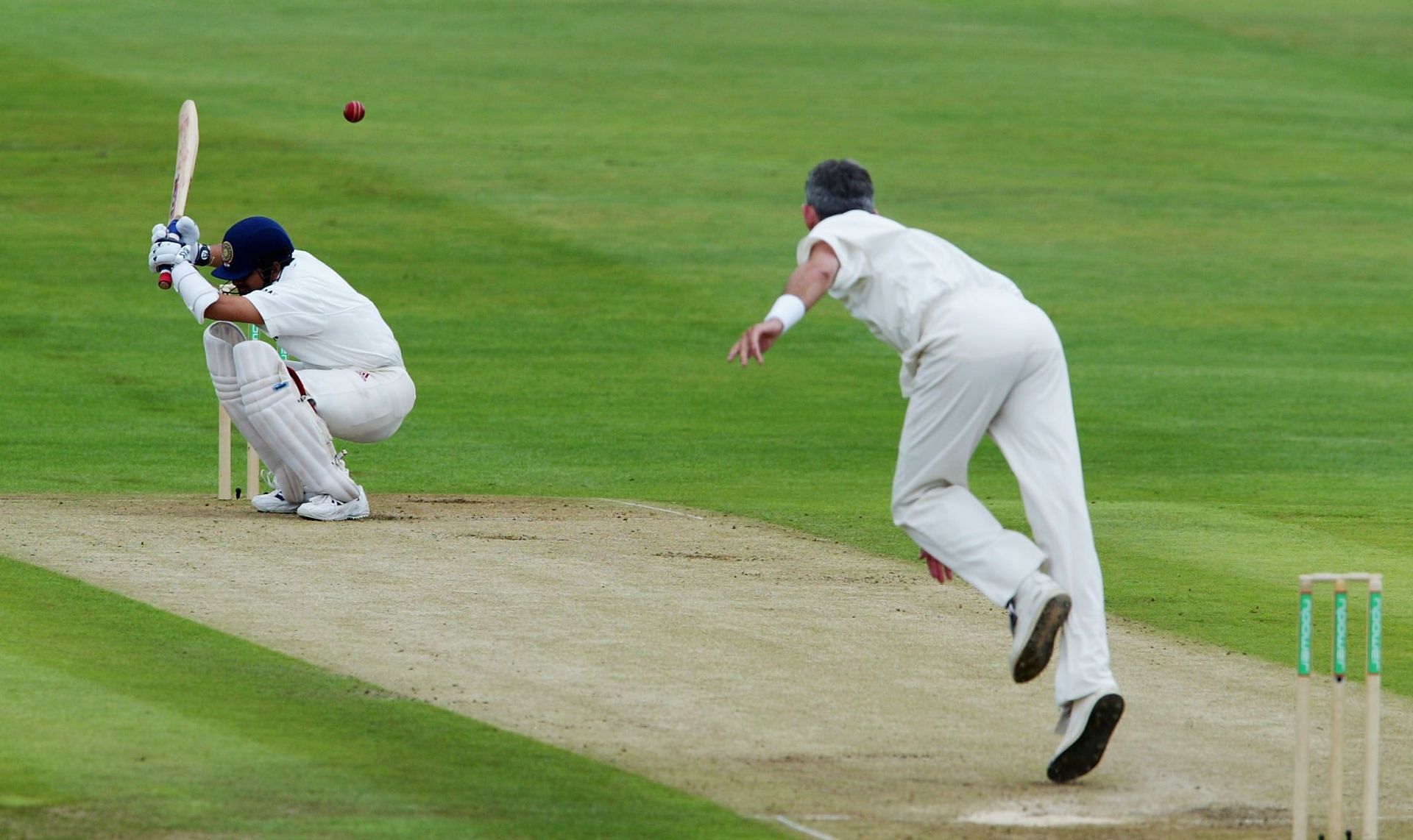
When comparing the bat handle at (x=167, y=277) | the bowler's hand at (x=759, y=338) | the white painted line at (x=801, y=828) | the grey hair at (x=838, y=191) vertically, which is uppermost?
the grey hair at (x=838, y=191)

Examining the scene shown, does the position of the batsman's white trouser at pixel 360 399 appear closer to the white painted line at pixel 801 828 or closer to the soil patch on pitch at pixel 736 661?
the soil patch on pitch at pixel 736 661

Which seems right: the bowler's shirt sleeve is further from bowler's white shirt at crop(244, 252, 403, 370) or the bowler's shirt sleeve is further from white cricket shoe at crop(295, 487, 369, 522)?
white cricket shoe at crop(295, 487, 369, 522)

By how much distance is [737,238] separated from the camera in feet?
82.1

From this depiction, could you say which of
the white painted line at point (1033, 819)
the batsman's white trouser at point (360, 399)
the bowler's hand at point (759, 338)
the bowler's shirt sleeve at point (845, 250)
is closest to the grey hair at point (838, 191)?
the bowler's shirt sleeve at point (845, 250)

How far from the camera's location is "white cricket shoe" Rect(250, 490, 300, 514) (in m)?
11.4

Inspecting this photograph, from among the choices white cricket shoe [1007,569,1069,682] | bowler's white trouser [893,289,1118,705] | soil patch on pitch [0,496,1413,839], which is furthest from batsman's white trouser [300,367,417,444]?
white cricket shoe [1007,569,1069,682]

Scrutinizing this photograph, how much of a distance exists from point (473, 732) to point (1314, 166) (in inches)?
1021

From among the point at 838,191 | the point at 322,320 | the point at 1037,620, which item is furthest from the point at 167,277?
the point at 1037,620

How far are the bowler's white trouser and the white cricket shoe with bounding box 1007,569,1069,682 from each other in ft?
0.19

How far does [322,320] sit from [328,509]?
965mm

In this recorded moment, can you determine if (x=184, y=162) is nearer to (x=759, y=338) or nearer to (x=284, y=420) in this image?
(x=284, y=420)

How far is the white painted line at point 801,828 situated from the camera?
5.70m

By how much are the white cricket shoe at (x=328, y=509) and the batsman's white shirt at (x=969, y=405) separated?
4896 mm

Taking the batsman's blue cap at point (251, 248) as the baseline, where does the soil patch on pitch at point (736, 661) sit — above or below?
below
